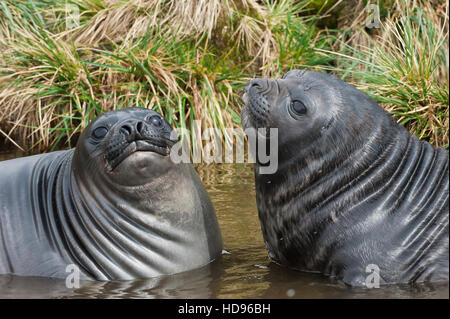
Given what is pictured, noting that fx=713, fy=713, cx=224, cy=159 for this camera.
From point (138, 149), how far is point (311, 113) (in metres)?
1.19

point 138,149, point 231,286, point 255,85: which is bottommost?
point 231,286

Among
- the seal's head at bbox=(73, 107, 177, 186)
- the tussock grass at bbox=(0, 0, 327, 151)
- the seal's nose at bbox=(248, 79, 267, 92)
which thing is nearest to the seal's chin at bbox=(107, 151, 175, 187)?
the seal's head at bbox=(73, 107, 177, 186)

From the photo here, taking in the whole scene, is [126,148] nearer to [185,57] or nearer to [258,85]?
[258,85]

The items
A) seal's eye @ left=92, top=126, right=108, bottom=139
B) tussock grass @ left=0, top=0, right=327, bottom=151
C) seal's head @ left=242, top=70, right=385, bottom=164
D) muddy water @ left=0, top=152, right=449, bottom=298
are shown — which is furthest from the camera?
tussock grass @ left=0, top=0, right=327, bottom=151

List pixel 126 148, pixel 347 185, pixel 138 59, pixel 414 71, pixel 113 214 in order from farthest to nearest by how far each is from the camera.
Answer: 1. pixel 138 59
2. pixel 414 71
3. pixel 113 214
4. pixel 126 148
5. pixel 347 185

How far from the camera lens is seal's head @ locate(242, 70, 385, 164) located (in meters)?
4.60

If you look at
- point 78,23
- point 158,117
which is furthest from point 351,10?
point 158,117

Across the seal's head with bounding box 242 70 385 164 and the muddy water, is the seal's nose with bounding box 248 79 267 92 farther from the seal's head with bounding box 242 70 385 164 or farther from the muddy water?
the muddy water

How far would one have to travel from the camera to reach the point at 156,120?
508 cm

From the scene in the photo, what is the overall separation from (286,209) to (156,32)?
19.3ft

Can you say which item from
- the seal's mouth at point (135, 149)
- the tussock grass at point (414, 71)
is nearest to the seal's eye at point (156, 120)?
the seal's mouth at point (135, 149)

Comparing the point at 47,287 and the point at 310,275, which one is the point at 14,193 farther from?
the point at 310,275

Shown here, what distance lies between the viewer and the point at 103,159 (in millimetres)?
4918

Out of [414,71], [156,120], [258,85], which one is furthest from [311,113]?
[414,71]
